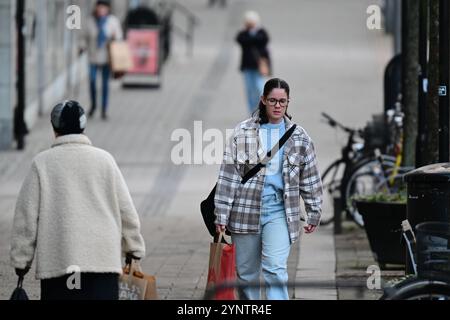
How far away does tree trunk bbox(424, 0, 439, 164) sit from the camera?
10.2m

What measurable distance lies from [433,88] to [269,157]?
2230 millimetres

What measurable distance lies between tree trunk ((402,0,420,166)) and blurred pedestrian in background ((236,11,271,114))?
813cm

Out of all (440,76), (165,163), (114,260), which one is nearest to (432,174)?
(440,76)

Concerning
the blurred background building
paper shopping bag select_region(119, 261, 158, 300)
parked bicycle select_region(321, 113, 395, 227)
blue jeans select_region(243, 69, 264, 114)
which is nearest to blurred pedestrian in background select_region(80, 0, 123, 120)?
the blurred background building

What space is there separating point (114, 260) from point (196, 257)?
5.26 m

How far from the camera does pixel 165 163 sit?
1888 centimetres

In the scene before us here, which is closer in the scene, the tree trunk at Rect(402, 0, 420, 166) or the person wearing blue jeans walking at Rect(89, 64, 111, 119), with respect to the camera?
the tree trunk at Rect(402, 0, 420, 166)

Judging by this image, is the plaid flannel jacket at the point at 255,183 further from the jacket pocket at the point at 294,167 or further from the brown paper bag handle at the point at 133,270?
the brown paper bag handle at the point at 133,270

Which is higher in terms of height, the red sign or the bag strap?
the red sign

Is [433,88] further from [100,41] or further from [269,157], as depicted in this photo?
[100,41]

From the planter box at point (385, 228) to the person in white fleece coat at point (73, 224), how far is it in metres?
4.59

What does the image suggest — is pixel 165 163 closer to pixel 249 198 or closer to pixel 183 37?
pixel 249 198

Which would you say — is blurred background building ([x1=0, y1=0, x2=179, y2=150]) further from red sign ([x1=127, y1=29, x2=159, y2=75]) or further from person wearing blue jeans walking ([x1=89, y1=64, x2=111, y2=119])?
red sign ([x1=127, y1=29, x2=159, y2=75])

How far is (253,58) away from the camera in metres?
22.5
